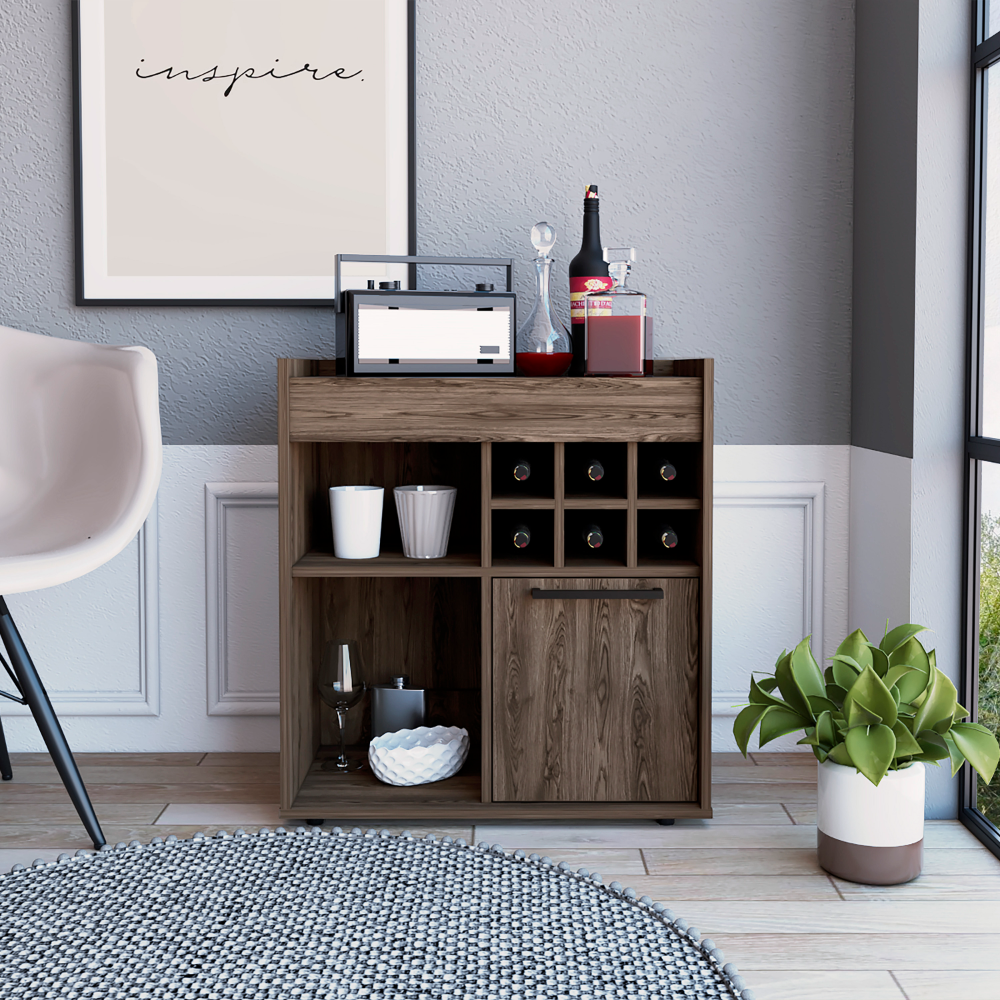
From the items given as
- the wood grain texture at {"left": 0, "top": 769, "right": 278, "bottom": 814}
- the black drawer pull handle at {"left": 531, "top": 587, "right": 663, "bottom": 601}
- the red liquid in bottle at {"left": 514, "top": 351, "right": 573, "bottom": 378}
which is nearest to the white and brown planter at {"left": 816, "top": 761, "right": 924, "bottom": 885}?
the black drawer pull handle at {"left": 531, "top": 587, "right": 663, "bottom": 601}

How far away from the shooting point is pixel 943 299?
184 cm

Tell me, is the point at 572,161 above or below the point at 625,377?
above

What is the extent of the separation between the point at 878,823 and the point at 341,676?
0.97m

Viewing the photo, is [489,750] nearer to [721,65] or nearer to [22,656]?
[22,656]

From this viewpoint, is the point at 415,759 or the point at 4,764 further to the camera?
the point at 4,764

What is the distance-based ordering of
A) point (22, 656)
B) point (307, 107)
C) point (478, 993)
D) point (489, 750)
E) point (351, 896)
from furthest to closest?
point (307, 107), point (489, 750), point (22, 656), point (351, 896), point (478, 993)

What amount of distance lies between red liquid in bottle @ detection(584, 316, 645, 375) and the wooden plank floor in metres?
0.82

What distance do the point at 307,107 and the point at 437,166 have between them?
287mm

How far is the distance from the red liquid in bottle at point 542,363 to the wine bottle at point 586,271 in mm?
38

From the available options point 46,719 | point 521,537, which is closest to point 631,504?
point 521,537

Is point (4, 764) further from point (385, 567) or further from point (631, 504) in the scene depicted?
point (631, 504)

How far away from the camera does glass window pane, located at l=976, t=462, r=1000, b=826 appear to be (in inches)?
69.5

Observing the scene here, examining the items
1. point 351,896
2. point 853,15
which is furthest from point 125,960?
point 853,15

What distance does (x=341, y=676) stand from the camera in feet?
6.53
